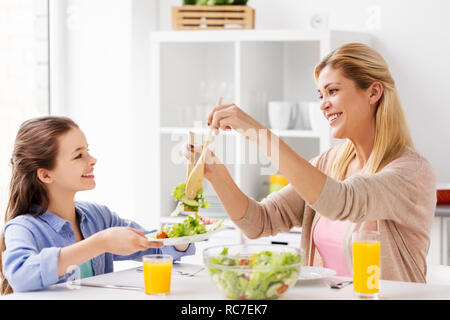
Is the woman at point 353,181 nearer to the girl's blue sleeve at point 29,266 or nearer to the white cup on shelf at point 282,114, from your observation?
the girl's blue sleeve at point 29,266

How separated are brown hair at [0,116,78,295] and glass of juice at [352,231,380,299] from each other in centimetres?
96

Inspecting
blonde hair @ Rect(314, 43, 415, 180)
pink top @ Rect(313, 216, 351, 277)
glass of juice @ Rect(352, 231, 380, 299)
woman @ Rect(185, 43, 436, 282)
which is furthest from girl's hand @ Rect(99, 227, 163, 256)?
blonde hair @ Rect(314, 43, 415, 180)

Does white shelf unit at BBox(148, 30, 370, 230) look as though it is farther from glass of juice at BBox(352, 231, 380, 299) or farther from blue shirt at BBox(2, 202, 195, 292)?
glass of juice at BBox(352, 231, 380, 299)

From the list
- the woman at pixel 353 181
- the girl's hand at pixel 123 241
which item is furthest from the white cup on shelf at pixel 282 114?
the girl's hand at pixel 123 241

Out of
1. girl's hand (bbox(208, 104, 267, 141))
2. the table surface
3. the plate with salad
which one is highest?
girl's hand (bbox(208, 104, 267, 141))

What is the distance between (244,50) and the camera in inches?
134

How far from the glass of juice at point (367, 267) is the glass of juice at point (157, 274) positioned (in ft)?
1.47

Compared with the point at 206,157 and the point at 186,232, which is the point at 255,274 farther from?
the point at 206,157

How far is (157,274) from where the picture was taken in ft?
5.10

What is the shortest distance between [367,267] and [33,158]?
3.58 feet

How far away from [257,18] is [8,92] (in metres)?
1.42

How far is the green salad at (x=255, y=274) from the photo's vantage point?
145 centimetres

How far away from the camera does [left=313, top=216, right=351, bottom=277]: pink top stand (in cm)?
210

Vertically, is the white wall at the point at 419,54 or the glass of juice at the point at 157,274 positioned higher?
the white wall at the point at 419,54
